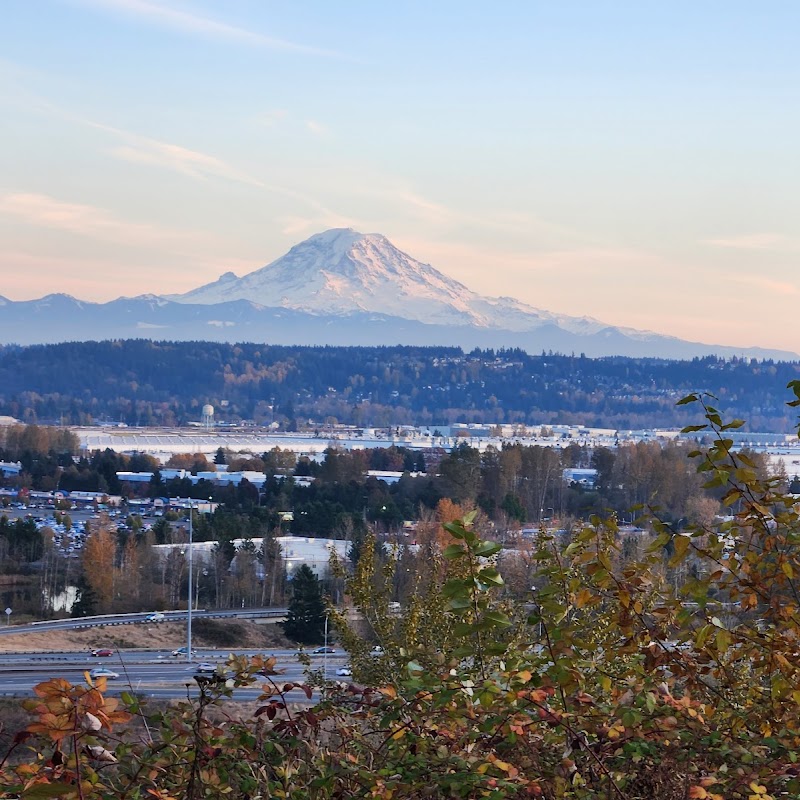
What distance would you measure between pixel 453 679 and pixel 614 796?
18.4 inches

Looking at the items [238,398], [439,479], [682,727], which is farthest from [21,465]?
[238,398]

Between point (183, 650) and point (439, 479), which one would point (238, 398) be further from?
point (183, 650)

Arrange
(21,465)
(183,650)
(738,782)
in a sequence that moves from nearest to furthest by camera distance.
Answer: (738,782), (183,650), (21,465)

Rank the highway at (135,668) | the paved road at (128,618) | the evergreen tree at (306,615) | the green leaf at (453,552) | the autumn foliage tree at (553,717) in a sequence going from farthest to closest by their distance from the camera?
the paved road at (128,618) < the evergreen tree at (306,615) < the highway at (135,668) < the autumn foliage tree at (553,717) < the green leaf at (453,552)

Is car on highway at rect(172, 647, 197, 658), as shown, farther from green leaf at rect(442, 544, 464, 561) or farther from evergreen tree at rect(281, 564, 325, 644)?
green leaf at rect(442, 544, 464, 561)

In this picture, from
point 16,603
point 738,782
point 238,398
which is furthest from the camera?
point 238,398

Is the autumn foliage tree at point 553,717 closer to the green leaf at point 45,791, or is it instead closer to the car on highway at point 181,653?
the green leaf at point 45,791

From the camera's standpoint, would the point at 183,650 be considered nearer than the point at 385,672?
No

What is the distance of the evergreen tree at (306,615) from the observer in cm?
2911

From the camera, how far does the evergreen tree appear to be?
29.1 metres

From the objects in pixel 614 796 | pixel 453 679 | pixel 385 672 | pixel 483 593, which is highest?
pixel 483 593

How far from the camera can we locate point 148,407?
599 feet

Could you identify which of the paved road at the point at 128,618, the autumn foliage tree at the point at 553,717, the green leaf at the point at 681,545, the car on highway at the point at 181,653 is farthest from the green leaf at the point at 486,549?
the paved road at the point at 128,618

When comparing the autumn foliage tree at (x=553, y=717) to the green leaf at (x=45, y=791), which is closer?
the green leaf at (x=45, y=791)
